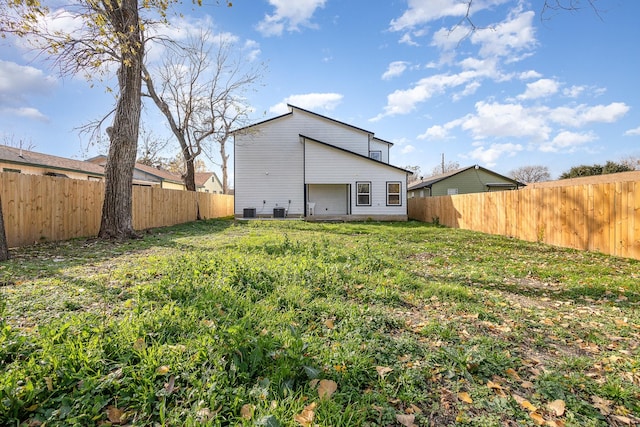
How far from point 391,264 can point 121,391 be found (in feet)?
15.1

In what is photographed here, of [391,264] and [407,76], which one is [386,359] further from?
[407,76]

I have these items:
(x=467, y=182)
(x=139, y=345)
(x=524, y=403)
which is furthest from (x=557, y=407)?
(x=467, y=182)

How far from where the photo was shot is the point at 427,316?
3225 millimetres

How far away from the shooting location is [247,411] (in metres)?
1.56

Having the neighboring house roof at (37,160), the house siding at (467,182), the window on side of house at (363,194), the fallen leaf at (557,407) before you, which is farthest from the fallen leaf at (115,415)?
the house siding at (467,182)

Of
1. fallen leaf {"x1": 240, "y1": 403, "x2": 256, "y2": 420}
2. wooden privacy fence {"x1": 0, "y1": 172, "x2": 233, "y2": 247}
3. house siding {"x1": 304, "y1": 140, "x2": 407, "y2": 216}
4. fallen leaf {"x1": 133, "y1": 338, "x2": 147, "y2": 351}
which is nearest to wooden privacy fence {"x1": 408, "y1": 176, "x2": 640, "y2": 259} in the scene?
house siding {"x1": 304, "y1": 140, "x2": 407, "y2": 216}

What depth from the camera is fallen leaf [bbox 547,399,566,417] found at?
176 centimetres

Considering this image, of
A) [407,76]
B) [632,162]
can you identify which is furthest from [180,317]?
[632,162]

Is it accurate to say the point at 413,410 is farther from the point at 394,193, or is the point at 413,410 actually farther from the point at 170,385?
the point at 394,193

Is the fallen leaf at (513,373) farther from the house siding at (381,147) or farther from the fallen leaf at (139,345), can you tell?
the house siding at (381,147)

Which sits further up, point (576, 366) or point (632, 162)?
point (632, 162)

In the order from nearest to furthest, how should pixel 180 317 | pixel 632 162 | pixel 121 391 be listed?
pixel 121 391, pixel 180 317, pixel 632 162

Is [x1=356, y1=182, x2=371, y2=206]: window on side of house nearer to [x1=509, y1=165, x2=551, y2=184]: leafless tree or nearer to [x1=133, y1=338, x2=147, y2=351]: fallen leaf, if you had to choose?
[x1=133, y1=338, x2=147, y2=351]: fallen leaf

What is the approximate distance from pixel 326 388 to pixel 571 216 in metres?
9.30
